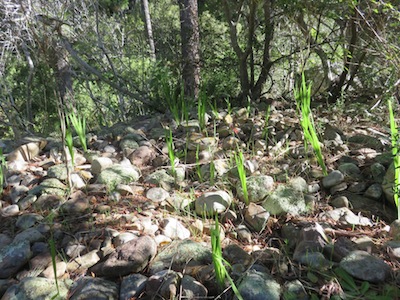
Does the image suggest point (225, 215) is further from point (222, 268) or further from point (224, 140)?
point (224, 140)

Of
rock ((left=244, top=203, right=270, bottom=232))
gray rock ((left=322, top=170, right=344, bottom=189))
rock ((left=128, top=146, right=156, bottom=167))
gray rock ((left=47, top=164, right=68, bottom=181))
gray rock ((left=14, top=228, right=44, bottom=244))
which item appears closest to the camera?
gray rock ((left=14, top=228, right=44, bottom=244))

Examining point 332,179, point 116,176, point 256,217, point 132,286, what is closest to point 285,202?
point 256,217

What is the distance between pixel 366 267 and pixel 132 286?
0.95m

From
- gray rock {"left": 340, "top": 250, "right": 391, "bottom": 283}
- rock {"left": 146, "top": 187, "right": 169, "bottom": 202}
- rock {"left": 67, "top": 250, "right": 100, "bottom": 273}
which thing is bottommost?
rock {"left": 67, "top": 250, "right": 100, "bottom": 273}

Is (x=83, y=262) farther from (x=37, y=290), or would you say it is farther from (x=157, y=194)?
(x=157, y=194)

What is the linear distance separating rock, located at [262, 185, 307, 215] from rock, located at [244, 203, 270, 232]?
0.05m

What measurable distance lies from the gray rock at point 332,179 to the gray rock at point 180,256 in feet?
3.17

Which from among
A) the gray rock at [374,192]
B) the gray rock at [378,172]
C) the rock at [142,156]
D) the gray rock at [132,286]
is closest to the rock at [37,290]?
the gray rock at [132,286]

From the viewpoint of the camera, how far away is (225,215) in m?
2.05

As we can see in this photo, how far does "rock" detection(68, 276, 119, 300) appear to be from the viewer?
142cm

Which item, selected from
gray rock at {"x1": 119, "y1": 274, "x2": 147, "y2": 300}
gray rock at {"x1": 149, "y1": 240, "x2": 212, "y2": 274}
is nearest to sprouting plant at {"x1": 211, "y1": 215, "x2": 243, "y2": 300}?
gray rock at {"x1": 149, "y1": 240, "x2": 212, "y2": 274}

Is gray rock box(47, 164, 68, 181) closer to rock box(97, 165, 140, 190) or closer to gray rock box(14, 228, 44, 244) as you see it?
rock box(97, 165, 140, 190)

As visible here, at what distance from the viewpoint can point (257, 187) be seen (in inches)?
85.1

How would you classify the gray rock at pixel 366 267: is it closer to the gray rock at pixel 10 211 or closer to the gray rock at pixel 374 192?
the gray rock at pixel 374 192
